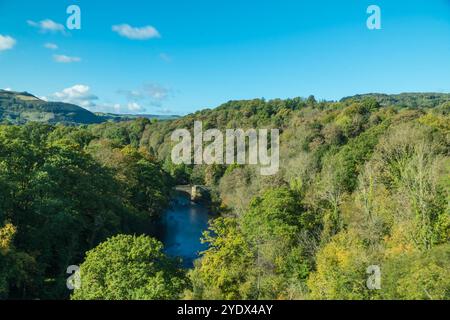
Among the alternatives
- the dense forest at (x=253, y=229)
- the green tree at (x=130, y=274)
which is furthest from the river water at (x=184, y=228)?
the green tree at (x=130, y=274)

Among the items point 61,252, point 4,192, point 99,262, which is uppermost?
point 4,192

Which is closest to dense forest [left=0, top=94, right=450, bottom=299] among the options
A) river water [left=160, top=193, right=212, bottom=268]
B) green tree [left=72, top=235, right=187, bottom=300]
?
green tree [left=72, top=235, right=187, bottom=300]

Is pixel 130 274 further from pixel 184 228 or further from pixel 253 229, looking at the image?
pixel 184 228

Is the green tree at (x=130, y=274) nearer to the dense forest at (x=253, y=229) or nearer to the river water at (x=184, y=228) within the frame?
the dense forest at (x=253, y=229)

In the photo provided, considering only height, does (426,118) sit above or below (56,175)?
above

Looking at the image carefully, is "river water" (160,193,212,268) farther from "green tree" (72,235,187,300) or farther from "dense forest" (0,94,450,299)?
"green tree" (72,235,187,300)

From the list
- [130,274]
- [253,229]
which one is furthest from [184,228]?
[130,274]

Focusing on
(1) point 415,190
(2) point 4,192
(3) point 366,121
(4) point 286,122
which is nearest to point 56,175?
(2) point 4,192
